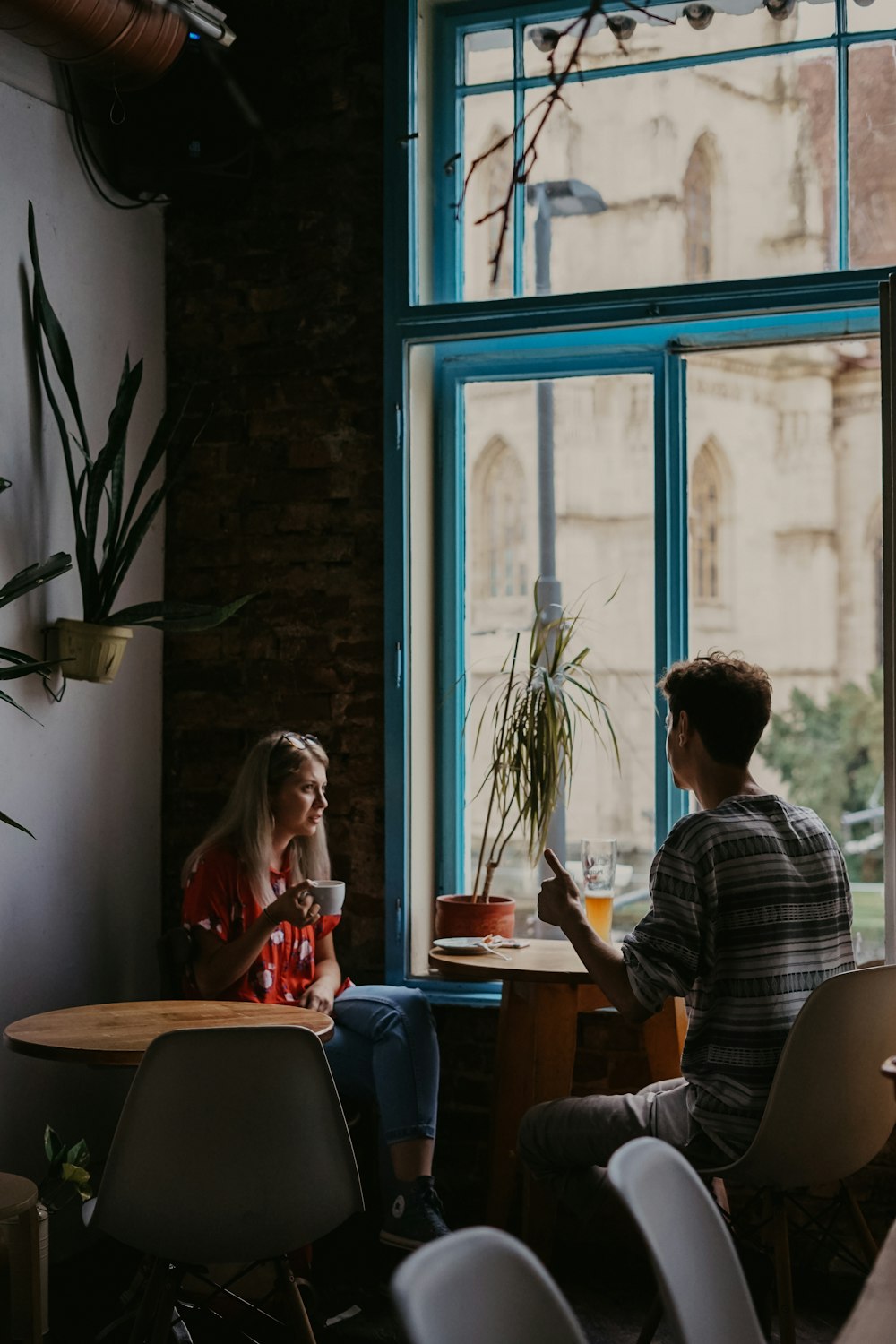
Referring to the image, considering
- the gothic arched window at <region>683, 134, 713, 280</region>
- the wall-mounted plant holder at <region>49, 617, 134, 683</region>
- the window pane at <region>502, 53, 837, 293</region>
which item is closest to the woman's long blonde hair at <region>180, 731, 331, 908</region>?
the wall-mounted plant holder at <region>49, 617, 134, 683</region>

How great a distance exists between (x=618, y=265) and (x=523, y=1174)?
255 cm

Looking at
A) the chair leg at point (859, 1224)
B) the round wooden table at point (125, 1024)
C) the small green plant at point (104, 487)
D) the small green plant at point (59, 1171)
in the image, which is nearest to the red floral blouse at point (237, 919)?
the round wooden table at point (125, 1024)

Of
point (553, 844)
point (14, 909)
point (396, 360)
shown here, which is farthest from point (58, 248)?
point (553, 844)

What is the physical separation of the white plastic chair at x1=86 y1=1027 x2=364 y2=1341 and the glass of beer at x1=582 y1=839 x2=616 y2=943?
4.19ft

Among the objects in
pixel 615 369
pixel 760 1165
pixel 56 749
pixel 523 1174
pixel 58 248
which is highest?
pixel 58 248

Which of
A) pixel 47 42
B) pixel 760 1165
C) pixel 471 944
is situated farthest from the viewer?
pixel 471 944

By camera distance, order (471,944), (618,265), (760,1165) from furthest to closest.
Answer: (618,265)
(471,944)
(760,1165)

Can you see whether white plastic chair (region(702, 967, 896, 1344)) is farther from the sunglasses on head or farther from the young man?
the sunglasses on head

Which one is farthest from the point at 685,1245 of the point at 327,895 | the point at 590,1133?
the point at 327,895

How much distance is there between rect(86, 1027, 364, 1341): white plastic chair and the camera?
2373 mm

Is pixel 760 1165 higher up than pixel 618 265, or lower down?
lower down

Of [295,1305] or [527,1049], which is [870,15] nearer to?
[527,1049]

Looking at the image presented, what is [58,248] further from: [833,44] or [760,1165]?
[760,1165]

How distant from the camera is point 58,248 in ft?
12.1
